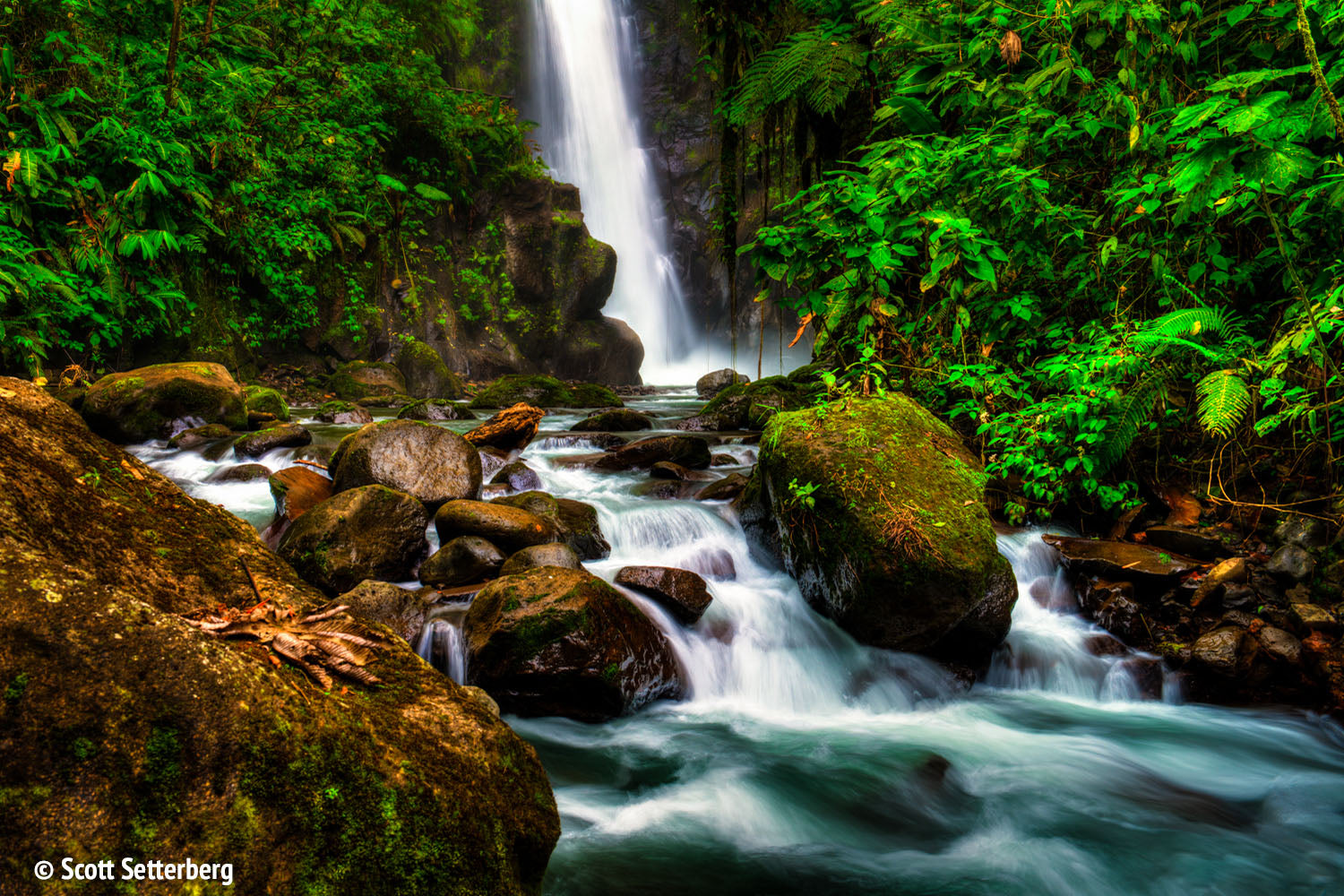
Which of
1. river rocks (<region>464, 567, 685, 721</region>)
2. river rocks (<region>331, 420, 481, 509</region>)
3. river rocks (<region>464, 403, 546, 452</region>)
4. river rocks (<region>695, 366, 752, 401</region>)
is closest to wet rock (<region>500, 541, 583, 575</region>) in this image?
river rocks (<region>464, 567, 685, 721</region>)

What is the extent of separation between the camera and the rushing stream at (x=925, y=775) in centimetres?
296

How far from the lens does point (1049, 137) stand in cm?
474

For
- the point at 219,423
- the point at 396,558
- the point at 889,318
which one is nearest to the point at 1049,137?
the point at 889,318

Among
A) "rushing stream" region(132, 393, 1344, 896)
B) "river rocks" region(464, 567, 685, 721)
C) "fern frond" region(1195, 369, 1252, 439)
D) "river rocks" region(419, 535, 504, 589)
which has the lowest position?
"rushing stream" region(132, 393, 1344, 896)

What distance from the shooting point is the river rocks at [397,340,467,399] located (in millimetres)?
15039

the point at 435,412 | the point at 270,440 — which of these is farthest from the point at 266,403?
the point at 270,440

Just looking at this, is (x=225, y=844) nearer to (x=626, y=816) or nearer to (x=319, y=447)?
(x=626, y=816)

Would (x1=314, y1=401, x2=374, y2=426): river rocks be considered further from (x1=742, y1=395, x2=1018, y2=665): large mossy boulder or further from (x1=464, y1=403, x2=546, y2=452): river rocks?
(x1=742, y1=395, x2=1018, y2=665): large mossy boulder

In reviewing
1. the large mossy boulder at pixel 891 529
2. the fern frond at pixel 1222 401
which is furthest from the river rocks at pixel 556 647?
the fern frond at pixel 1222 401

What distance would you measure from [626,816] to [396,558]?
2.63 m

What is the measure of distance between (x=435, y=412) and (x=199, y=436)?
11.7 feet

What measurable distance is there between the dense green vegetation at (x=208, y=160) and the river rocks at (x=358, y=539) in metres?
3.41

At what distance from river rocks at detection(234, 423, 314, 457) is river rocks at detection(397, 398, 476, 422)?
267 centimetres

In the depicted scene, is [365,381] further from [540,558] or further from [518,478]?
[540,558]
